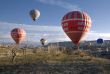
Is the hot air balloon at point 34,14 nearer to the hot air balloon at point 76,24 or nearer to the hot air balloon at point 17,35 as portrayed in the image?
the hot air balloon at point 17,35

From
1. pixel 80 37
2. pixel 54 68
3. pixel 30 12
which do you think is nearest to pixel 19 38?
pixel 30 12

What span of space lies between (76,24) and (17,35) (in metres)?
39.4

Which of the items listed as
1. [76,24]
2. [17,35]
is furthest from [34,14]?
[76,24]

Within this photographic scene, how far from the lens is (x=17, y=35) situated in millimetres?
75500

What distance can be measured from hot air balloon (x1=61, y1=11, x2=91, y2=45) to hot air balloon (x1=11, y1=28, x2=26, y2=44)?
3812cm

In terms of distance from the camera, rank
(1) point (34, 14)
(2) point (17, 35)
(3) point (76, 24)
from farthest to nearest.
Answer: (2) point (17, 35) → (1) point (34, 14) → (3) point (76, 24)

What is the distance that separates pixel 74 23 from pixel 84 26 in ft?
4.68

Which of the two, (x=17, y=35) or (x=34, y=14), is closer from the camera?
(x=34, y=14)

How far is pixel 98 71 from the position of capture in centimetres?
3017

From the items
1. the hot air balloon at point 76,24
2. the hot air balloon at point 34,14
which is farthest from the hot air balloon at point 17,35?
the hot air balloon at point 76,24

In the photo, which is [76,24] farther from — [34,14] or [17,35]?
[17,35]

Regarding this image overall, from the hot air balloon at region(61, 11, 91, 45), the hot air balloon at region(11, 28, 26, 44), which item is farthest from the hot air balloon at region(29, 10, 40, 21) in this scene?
the hot air balloon at region(61, 11, 91, 45)

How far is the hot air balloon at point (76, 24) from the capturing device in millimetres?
38125

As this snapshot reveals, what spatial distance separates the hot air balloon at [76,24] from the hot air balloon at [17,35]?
38.1m
